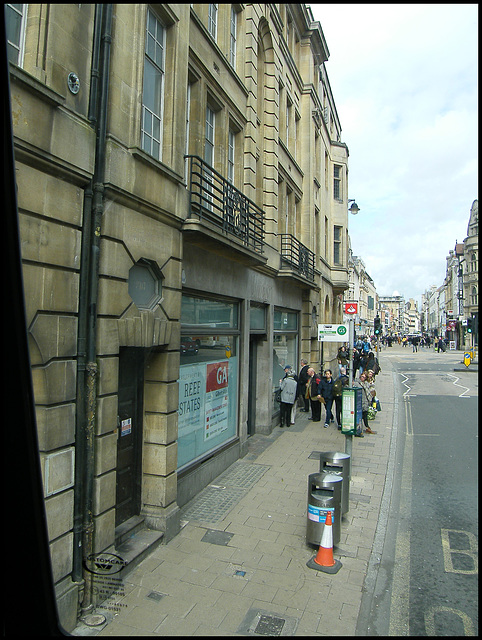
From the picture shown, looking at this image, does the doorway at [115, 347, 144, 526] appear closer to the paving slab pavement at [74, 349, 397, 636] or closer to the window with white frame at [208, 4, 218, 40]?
the paving slab pavement at [74, 349, 397, 636]

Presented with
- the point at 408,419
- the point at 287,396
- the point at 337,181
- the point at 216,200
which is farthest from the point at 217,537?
the point at 337,181

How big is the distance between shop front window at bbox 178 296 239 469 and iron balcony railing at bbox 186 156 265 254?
158 centimetres

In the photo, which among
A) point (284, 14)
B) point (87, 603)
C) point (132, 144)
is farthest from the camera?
point (284, 14)

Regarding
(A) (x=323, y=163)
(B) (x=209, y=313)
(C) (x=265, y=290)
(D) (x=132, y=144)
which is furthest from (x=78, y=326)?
(A) (x=323, y=163)

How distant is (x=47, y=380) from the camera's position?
15.0 ft

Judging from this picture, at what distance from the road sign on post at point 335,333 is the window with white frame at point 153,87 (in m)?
5.60

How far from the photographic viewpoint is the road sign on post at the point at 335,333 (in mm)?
10383

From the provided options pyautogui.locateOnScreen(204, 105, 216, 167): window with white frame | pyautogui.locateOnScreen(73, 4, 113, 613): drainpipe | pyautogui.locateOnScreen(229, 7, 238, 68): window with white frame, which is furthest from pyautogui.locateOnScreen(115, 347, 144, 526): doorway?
pyautogui.locateOnScreen(229, 7, 238, 68): window with white frame

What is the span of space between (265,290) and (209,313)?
3852 millimetres

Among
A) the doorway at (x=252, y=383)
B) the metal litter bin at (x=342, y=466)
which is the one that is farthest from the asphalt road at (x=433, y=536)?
the doorway at (x=252, y=383)

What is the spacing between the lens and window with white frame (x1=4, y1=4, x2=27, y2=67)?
418 cm

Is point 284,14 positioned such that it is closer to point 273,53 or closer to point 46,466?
point 273,53

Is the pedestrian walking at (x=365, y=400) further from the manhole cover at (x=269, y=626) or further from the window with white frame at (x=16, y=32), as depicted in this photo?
the window with white frame at (x=16, y=32)

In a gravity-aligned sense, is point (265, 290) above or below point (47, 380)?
above
